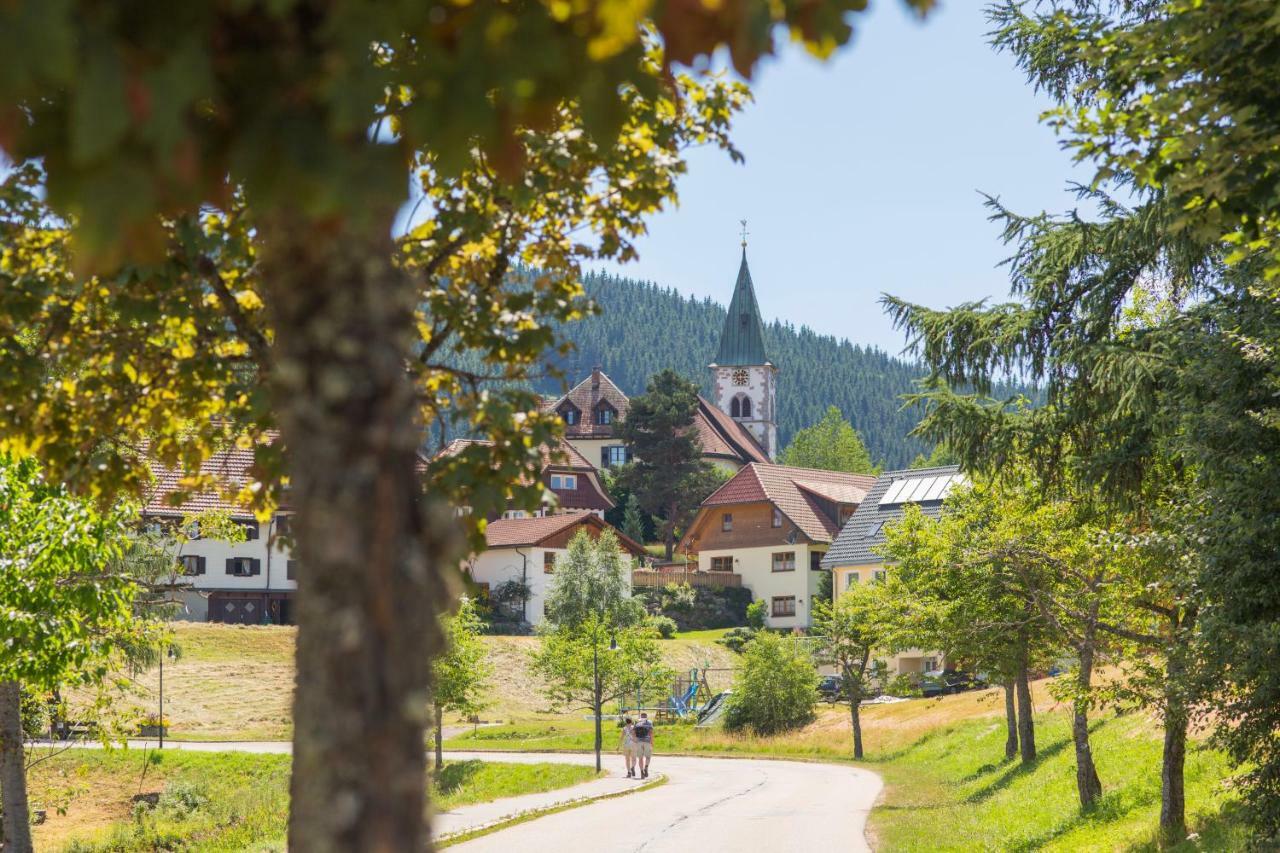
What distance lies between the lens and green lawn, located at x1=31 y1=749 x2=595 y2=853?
933 inches

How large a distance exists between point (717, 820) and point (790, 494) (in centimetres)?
5737

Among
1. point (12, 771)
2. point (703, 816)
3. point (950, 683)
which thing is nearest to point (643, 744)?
point (703, 816)

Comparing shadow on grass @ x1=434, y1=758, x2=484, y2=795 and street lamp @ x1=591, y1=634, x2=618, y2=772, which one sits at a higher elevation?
street lamp @ x1=591, y1=634, x2=618, y2=772

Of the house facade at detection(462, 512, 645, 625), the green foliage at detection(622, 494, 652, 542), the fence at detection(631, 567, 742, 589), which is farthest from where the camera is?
the green foliage at detection(622, 494, 652, 542)

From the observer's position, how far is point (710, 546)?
257ft

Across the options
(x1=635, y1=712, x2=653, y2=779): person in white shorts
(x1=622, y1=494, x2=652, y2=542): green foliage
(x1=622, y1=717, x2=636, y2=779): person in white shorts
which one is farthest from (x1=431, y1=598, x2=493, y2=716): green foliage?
(x1=622, y1=494, x2=652, y2=542): green foliage

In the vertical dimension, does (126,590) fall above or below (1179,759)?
above

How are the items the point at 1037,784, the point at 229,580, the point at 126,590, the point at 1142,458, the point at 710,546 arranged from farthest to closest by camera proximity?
the point at 710,546 < the point at 229,580 < the point at 1037,784 < the point at 1142,458 < the point at 126,590

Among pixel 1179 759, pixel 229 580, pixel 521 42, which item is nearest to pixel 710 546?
pixel 229 580

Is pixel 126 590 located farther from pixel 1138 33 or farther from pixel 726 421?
pixel 726 421

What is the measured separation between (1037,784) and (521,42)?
24.1m

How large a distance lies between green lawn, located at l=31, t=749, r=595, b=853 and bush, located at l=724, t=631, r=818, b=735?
503 inches

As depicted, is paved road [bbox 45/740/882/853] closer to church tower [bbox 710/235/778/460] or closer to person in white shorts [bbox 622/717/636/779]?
person in white shorts [bbox 622/717/636/779]

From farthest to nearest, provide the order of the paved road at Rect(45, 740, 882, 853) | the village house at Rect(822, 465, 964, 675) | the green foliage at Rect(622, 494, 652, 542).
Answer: the green foliage at Rect(622, 494, 652, 542) → the village house at Rect(822, 465, 964, 675) → the paved road at Rect(45, 740, 882, 853)
